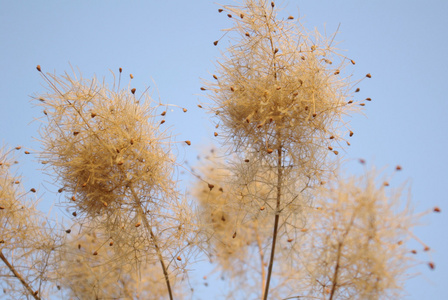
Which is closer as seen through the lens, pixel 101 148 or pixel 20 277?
pixel 101 148

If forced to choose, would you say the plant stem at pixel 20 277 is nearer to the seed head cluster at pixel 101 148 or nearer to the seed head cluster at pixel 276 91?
the seed head cluster at pixel 101 148

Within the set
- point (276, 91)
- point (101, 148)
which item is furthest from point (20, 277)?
point (276, 91)

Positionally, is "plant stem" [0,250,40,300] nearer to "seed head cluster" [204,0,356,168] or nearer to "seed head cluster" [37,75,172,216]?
"seed head cluster" [37,75,172,216]

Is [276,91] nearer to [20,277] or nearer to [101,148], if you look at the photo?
[101,148]

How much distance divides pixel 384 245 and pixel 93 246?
2.12 metres

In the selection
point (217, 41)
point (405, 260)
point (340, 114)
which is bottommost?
point (405, 260)

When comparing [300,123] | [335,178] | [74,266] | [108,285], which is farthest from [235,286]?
[300,123]

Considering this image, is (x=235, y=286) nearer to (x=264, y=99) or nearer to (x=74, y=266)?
(x=74, y=266)

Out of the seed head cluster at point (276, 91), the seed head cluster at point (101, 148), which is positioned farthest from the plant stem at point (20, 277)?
the seed head cluster at point (276, 91)

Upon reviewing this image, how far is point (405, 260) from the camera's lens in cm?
265

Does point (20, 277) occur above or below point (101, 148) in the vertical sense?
below

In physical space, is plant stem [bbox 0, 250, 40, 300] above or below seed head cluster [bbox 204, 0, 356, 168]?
below

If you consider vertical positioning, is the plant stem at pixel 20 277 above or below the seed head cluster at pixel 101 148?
below

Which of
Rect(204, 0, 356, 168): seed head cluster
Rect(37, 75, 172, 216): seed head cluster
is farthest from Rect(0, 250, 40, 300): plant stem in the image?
Rect(204, 0, 356, 168): seed head cluster
